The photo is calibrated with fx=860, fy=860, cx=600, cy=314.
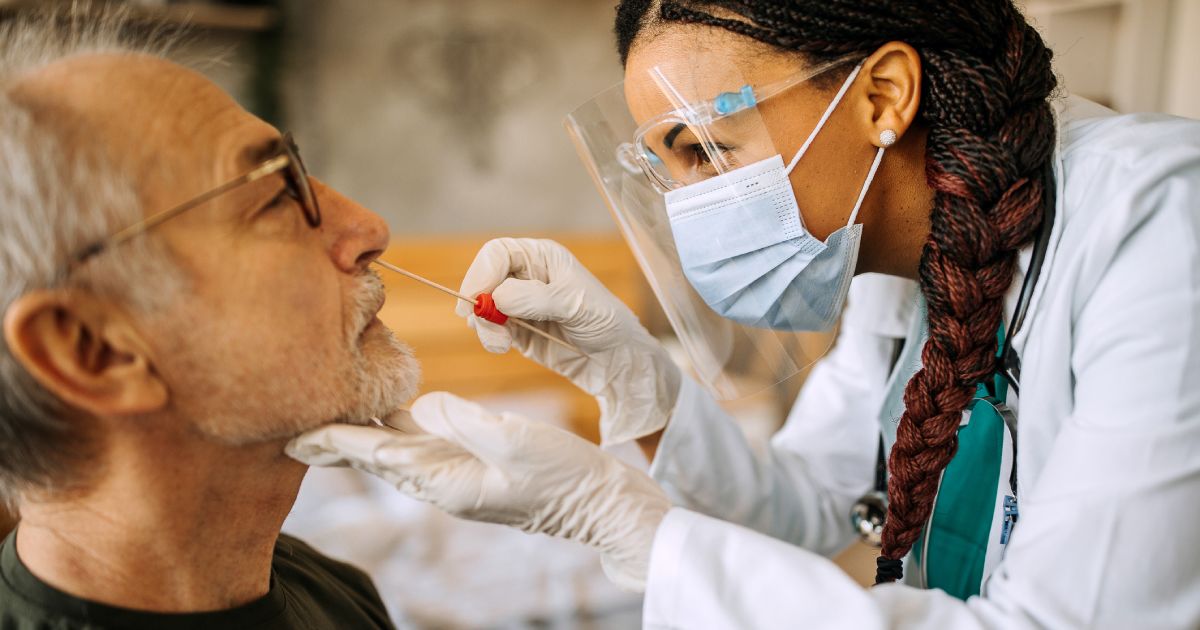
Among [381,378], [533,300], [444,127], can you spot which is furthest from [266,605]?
[444,127]

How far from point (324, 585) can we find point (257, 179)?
2.06 feet

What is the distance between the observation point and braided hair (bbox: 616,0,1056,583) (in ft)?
3.84

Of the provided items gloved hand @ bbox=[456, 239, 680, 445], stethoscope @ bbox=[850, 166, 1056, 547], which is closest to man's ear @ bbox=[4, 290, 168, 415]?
gloved hand @ bbox=[456, 239, 680, 445]

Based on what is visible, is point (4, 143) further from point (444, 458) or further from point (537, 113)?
point (537, 113)

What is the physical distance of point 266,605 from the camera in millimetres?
1073

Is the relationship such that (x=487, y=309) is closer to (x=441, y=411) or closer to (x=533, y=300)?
(x=533, y=300)

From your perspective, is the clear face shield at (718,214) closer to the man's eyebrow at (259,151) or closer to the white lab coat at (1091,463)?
the white lab coat at (1091,463)

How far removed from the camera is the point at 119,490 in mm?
951

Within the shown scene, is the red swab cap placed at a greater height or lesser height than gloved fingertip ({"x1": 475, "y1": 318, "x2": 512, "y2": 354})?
greater

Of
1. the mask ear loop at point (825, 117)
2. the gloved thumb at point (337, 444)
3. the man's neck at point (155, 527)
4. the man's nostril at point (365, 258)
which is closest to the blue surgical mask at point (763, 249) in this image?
the mask ear loop at point (825, 117)

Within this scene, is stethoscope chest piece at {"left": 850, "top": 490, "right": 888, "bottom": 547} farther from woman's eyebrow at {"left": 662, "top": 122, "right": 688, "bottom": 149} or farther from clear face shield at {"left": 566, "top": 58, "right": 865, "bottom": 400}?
woman's eyebrow at {"left": 662, "top": 122, "right": 688, "bottom": 149}

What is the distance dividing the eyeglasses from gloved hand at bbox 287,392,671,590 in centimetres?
27

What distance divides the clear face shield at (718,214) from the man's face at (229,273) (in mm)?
518

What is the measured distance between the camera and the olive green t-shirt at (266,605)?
3.06 ft
